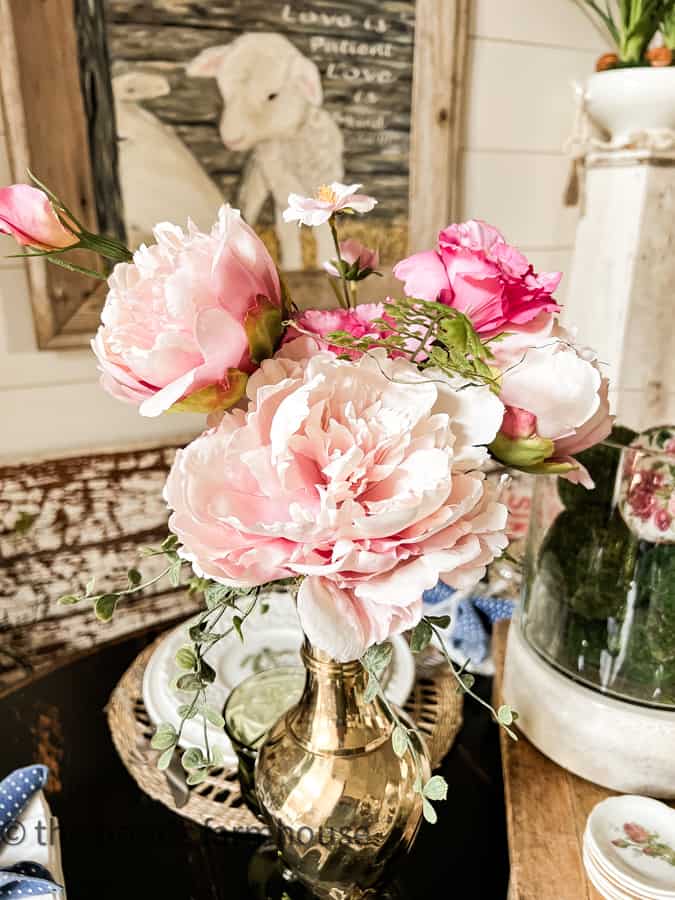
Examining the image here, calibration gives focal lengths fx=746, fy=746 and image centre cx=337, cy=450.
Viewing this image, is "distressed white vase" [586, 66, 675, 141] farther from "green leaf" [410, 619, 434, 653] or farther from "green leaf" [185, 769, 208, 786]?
"green leaf" [185, 769, 208, 786]

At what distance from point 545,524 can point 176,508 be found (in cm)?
45

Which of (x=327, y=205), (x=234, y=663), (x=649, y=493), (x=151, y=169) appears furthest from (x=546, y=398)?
(x=151, y=169)

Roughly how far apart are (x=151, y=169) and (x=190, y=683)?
2.92 ft

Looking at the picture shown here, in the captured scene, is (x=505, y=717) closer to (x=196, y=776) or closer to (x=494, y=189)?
(x=196, y=776)

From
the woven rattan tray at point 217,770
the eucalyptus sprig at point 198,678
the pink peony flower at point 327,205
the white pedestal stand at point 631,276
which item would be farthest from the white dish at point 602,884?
the white pedestal stand at point 631,276

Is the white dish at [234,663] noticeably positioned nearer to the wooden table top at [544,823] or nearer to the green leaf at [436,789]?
the wooden table top at [544,823]

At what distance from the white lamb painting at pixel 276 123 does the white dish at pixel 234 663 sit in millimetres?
621

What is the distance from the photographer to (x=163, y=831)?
0.71 meters

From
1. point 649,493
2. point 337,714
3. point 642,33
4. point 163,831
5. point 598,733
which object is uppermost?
point 642,33

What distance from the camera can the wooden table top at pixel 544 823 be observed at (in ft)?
1.95

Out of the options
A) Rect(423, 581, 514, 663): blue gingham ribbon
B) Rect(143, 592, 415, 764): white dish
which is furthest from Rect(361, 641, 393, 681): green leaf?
Rect(423, 581, 514, 663): blue gingham ribbon

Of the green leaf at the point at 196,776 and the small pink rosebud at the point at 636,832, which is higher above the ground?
the green leaf at the point at 196,776

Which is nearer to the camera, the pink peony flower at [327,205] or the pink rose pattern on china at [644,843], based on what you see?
the pink peony flower at [327,205]

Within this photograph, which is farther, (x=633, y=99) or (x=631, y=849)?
(x=633, y=99)
